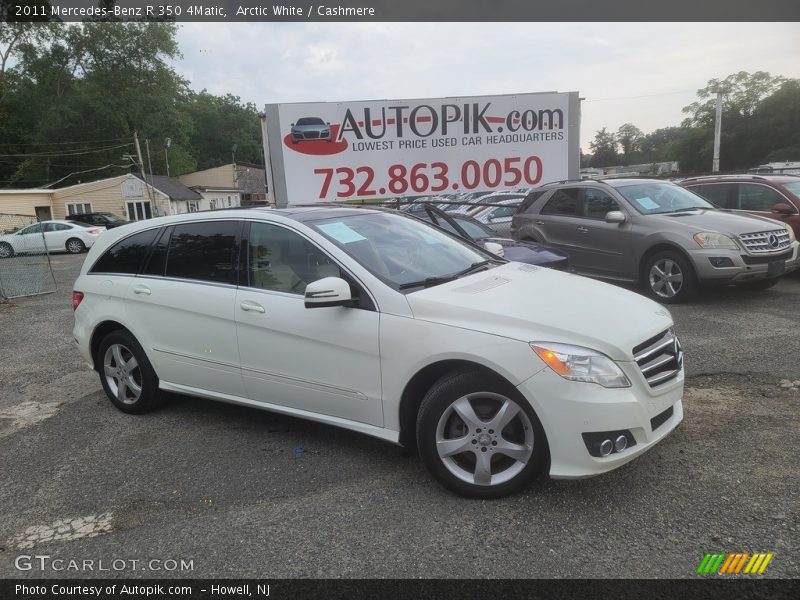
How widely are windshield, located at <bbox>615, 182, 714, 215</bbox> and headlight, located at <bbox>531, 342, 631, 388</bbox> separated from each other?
6.02 meters

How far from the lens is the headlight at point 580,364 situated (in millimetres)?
2900

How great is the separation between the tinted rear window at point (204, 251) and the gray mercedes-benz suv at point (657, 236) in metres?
5.71

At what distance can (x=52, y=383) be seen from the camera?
600cm

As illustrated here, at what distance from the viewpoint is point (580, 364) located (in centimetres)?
292

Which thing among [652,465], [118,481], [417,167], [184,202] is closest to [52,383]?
[118,481]

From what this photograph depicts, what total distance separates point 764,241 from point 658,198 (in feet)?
5.15

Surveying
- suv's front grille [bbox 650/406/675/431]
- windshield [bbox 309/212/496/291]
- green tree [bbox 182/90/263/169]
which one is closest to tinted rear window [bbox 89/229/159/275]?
windshield [bbox 309/212/496/291]

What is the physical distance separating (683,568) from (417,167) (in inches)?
338

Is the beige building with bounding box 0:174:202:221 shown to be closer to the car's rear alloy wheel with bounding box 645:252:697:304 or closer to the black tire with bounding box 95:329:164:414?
the car's rear alloy wheel with bounding box 645:252:697:304

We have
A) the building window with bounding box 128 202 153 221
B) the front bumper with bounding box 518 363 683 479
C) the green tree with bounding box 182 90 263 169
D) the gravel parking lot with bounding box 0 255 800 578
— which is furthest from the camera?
the green tree with bounding box 182 90 263 169

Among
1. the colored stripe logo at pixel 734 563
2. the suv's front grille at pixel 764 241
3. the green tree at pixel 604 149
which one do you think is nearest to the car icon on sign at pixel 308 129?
the suv's front grille at pixel 764 241

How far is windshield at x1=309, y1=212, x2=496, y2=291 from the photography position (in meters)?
3.71
